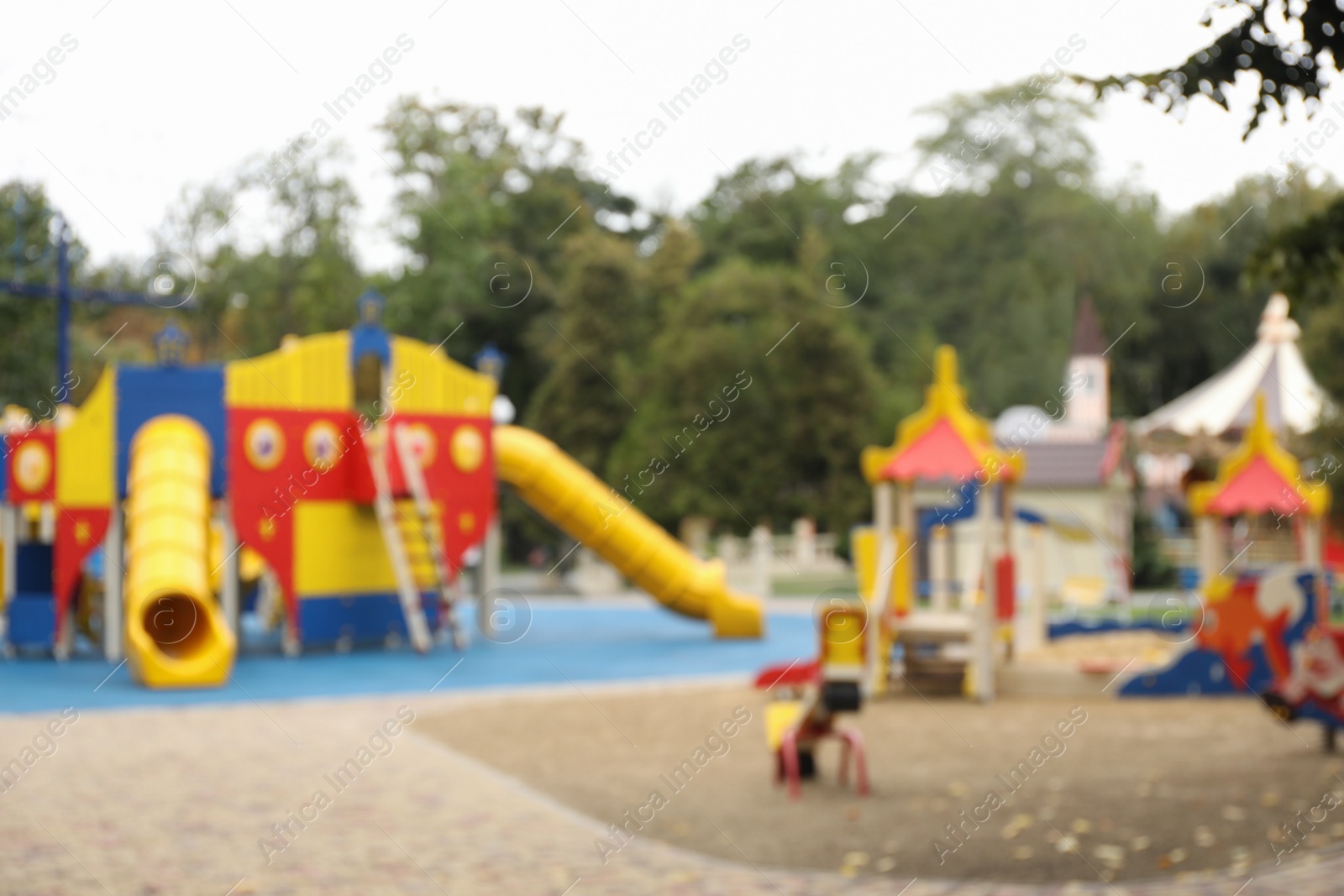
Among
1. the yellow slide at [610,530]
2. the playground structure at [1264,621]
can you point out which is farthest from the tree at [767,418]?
the playground structure at [1264,621]

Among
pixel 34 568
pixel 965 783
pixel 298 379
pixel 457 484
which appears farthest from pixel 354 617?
pixel 965 783

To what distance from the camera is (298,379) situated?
18.6 metres

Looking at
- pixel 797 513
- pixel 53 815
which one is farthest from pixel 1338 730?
pixel 797 513

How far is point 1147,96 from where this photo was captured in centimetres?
575

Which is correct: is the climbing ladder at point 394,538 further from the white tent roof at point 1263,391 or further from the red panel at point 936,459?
the white tent roof at point 1263,391

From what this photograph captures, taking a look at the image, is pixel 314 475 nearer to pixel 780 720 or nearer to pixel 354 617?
pixel 354 617

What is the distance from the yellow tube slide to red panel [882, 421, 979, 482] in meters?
7.14

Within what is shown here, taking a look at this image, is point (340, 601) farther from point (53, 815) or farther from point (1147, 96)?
point (1147, 96)

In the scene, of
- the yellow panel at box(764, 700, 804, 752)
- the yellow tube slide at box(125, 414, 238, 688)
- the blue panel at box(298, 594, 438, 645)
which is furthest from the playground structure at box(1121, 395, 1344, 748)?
the blue panel at box(298, 594, 438, 645)

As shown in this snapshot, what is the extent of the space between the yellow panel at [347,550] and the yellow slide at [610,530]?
205 centimetres

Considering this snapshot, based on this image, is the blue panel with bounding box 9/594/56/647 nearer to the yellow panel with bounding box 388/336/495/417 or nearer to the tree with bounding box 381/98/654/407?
the yellow panel with bounding box 388/336/495/417

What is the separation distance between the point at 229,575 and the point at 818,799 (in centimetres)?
1165

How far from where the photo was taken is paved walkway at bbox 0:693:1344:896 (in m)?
6.28

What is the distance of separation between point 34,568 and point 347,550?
15.8 ft
